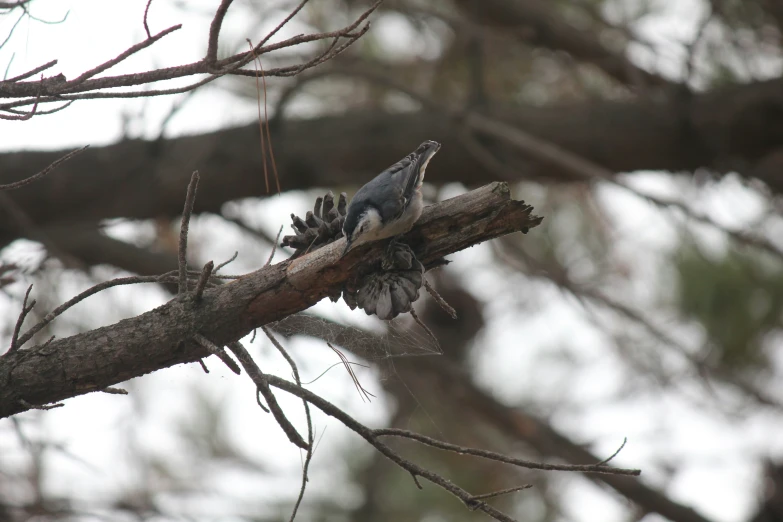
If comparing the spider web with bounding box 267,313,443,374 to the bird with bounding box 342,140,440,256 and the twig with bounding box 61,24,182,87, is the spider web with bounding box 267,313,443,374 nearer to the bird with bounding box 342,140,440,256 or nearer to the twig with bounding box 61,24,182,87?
the bird with bounding box 342,140,440,256

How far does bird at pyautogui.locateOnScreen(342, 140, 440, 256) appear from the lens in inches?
68.4

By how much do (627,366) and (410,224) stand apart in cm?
438

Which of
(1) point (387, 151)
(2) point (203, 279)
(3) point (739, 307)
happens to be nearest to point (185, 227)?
(2) point (203, 279)

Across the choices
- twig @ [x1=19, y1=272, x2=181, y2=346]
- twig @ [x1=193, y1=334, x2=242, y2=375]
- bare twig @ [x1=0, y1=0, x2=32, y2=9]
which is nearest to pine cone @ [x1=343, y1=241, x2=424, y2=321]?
twig @ [x1=193, y1=334, x2=242, y2=375]

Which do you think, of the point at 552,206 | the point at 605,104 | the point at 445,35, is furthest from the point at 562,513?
the point at 445,35

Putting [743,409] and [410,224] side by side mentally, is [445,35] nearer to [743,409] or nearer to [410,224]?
[743,409]

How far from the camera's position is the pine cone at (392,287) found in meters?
1.56

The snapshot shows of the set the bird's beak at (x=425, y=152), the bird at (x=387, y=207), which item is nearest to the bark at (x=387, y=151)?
the bird's beak at (x=425, y=152)

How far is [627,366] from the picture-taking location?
18.7 ft

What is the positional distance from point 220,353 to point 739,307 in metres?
4.12

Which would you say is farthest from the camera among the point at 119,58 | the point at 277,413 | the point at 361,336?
the point at 361,336

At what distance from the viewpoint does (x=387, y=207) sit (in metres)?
1.90

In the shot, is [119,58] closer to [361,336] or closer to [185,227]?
[185,227]

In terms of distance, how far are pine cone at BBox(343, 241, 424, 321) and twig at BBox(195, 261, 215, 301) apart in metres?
0.32
